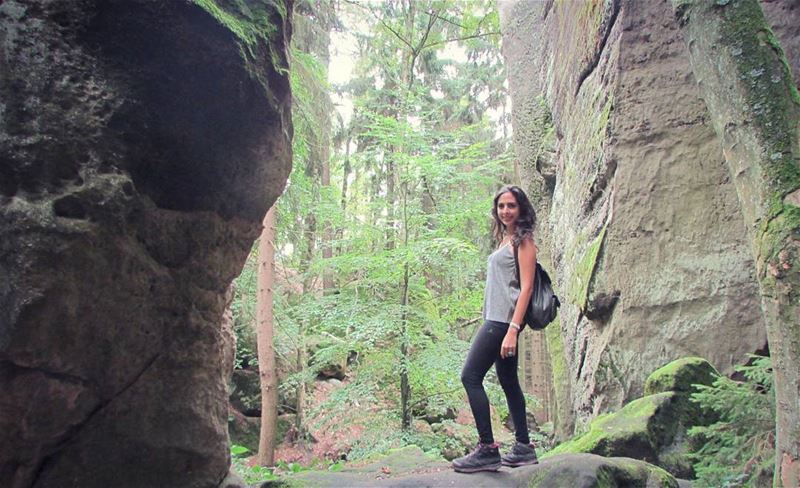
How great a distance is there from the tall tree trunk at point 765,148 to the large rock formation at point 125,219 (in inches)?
112

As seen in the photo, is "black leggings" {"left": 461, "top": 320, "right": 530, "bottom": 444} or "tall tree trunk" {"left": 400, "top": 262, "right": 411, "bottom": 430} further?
"tall tree trunk" {"left": 400, "top": 262, "right": 411, "bottom": 430}

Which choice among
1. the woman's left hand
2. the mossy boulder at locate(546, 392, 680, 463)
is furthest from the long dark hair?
the mossy boulder at locate(546, 392, 680, 463)

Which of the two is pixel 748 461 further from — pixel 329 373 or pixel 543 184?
pixel 329 373

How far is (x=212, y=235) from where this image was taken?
3299 mm

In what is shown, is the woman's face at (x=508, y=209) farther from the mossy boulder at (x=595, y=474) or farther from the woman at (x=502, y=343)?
the mossy boulder at (x=595, y=474)

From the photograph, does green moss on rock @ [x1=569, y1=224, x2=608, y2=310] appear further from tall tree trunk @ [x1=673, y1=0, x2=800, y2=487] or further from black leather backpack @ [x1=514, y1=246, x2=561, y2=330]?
tall tree trunk @ [x1=673, y1=0, x2=800, y2=487]

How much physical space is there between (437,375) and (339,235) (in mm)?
4712

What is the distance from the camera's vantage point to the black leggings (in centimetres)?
405

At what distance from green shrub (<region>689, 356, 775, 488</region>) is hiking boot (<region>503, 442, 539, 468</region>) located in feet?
3.80

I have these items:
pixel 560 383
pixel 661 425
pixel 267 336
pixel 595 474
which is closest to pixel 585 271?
pixel 661 425

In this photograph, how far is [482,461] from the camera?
4.09 meters

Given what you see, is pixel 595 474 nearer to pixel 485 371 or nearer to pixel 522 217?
pixel 485 371

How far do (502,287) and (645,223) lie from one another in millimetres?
3176

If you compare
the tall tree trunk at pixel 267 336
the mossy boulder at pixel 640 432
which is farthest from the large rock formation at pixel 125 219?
the tall tree trunk at pixel 267 336
